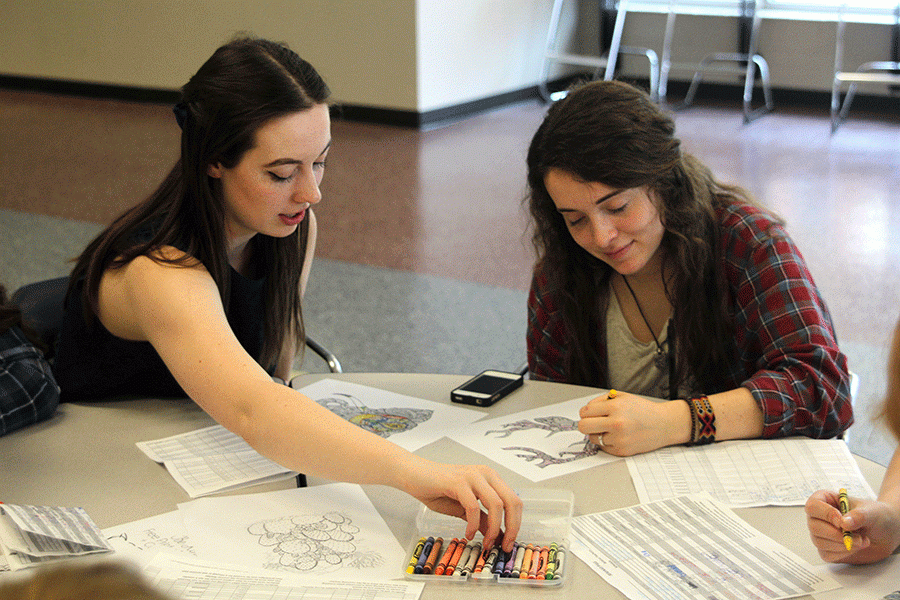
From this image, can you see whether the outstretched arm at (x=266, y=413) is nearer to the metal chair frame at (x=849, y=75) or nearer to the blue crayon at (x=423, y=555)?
the blue crayon at (x=423, y=555)

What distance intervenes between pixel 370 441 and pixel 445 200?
427cm

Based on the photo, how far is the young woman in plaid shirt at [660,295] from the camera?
1490mm

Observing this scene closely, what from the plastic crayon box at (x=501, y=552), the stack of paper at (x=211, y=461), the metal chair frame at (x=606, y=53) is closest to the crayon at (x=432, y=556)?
the plastic crayon box at (x=501, y=552)

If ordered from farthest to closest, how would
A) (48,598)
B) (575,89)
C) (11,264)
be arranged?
(11,264)
(575,89)
(48,598)

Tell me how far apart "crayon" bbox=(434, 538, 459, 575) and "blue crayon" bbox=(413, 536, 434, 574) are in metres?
0.02

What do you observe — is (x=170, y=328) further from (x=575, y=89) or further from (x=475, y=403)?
(x=575, y=89)

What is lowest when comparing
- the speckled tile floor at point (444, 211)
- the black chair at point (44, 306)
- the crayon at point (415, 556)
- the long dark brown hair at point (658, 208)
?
the speckled tile floor at point (444, 211)

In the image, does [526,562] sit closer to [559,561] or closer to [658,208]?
[559,561]

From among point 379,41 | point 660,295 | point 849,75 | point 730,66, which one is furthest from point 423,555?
point 730,66

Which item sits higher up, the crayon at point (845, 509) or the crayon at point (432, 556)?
the crayon at point (845, 509)

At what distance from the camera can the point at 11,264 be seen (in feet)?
14.9

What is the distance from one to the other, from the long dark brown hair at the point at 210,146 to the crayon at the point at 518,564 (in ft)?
2.46

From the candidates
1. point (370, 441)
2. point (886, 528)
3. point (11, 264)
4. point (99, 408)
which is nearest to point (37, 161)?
point (11, 264)

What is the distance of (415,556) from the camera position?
3.80ft
